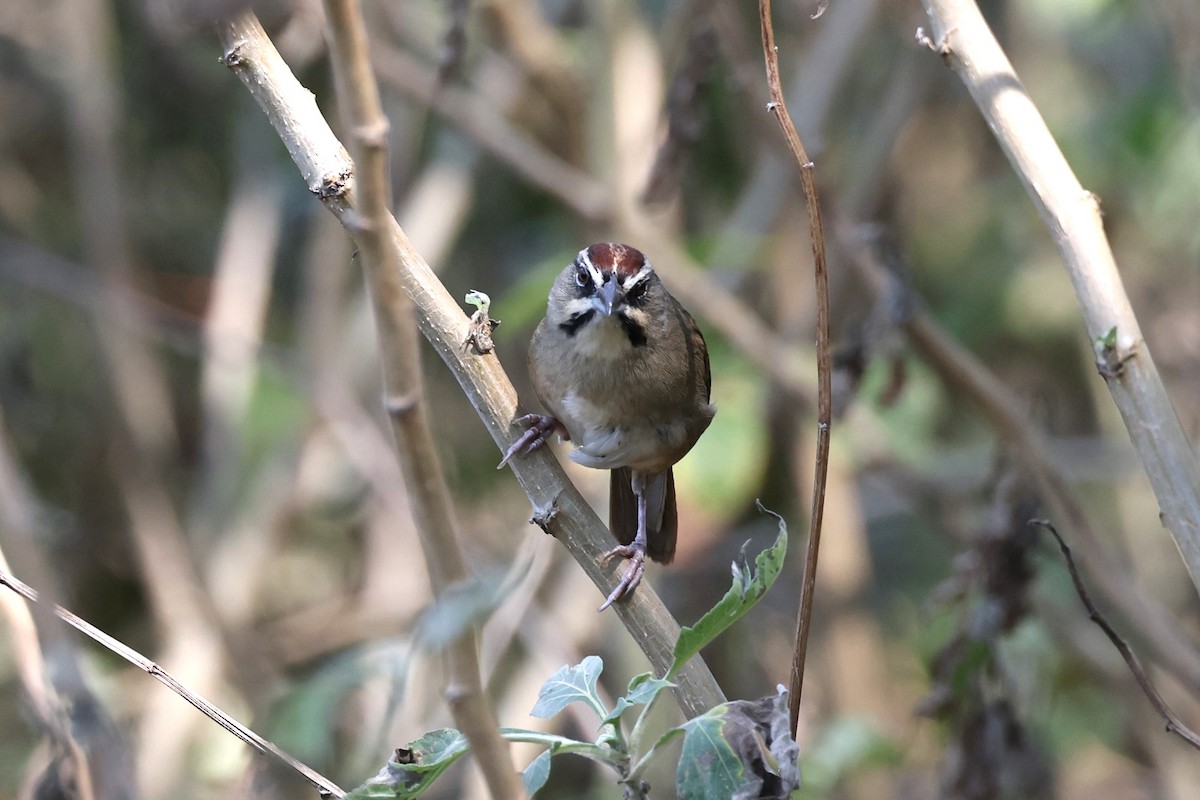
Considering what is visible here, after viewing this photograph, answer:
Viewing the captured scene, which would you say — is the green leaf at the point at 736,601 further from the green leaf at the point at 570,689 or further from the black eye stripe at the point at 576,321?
the black eye stripe at the point at 576,321

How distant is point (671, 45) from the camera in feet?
17.5

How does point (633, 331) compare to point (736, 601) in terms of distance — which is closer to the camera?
point (736, 601)

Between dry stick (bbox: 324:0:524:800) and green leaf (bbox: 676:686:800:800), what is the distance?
1.17 ft

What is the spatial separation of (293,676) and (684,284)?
2718mm

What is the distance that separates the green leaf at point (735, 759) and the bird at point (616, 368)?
5.27 ft

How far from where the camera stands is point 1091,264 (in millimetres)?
2033

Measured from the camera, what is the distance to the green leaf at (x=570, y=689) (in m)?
1.86

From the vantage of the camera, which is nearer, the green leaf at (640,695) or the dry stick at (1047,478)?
the green leaf at (640,695)

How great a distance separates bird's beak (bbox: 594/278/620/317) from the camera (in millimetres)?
3379

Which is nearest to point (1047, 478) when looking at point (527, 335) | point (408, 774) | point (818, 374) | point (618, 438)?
point (618, 438)

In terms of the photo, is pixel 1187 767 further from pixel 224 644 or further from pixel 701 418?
pixel 224 644

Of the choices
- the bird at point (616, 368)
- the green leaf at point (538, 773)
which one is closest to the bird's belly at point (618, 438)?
the bird at point (616, 368)

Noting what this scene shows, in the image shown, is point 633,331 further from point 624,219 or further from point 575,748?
point 575,748

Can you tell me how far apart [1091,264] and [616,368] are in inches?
63.7
